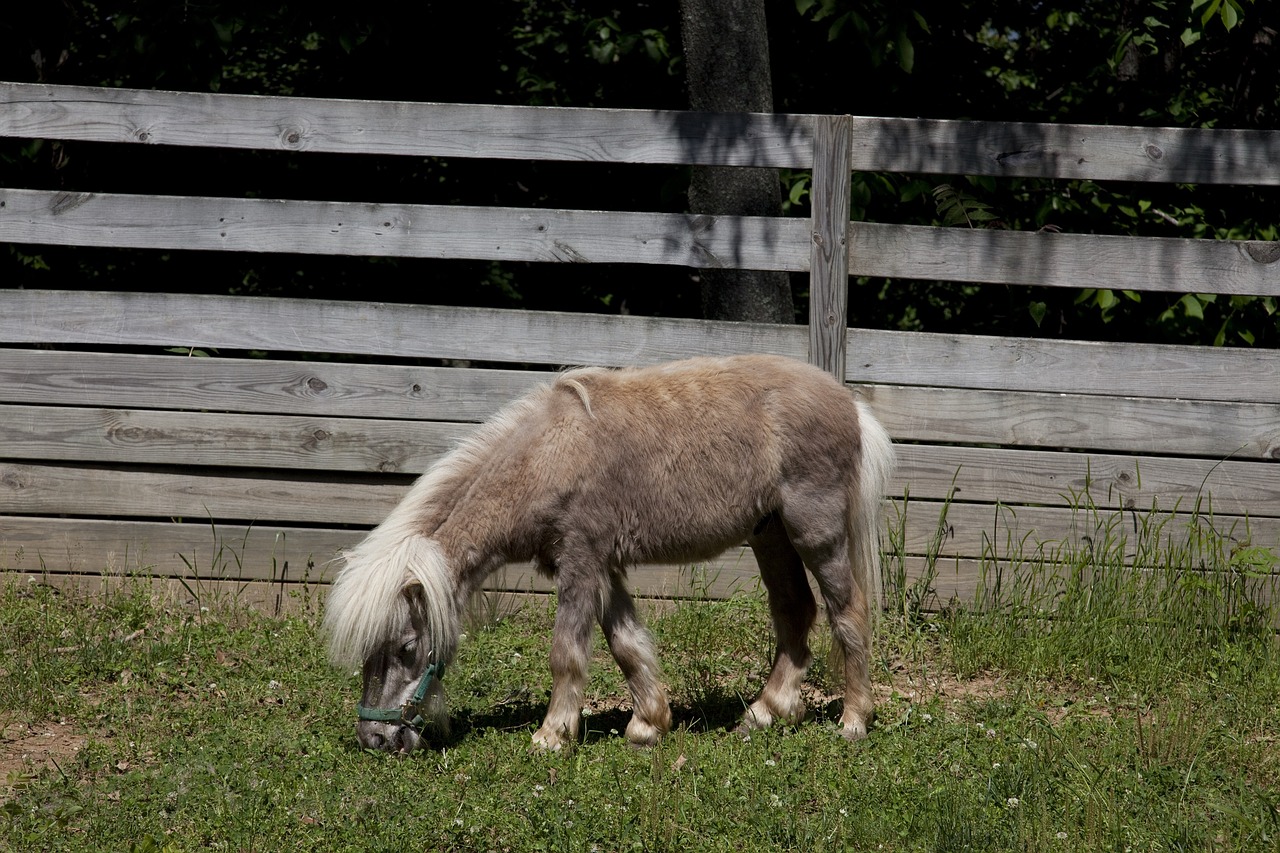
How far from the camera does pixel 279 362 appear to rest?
19.9 feet

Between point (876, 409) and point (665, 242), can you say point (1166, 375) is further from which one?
point (665, 242)

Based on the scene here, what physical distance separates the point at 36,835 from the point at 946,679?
3.92 m

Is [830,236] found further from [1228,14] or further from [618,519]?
[1228,14]

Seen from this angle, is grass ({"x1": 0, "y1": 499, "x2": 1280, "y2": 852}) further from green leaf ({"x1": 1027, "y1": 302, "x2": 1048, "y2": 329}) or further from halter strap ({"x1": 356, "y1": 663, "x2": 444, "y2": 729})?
green leaf ({"x1": 1027, "y1": 302, "x2": 1048, "y2": 329})

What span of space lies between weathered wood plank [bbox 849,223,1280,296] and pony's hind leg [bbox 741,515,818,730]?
1.55 m

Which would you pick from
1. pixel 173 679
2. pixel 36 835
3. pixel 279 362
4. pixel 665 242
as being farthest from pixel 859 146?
pixel 36 835

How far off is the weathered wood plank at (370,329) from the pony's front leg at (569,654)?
5.19ft

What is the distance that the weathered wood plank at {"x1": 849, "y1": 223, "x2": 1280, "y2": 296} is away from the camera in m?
5.71

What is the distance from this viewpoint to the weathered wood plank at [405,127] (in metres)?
5.85

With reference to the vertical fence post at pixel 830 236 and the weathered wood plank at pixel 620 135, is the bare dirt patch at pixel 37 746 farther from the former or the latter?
the vertical fence post at pixel 830 236

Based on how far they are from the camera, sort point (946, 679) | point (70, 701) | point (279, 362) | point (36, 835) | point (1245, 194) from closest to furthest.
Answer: point (36, 835), point (70, 701), point (946, 679), point (279, 362), point (1245, 194)

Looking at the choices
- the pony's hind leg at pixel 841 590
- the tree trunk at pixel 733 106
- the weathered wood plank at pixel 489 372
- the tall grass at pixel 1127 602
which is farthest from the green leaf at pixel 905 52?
the pony's hind leg at pixel 841 590

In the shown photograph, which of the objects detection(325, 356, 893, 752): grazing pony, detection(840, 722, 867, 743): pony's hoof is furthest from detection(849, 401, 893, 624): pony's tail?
detection(840, 722, 867, 743): pony's hoof

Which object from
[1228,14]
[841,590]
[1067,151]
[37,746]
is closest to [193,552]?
[37,746]
